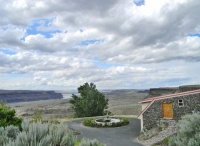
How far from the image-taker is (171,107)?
3052 cm

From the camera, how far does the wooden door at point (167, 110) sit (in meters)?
30.6

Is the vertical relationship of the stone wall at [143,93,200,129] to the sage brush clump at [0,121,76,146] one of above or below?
below

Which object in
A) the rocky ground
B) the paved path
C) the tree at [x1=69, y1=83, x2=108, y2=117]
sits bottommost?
the paved path

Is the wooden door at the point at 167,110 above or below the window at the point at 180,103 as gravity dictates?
below

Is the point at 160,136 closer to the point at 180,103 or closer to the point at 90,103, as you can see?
the point at 180,103

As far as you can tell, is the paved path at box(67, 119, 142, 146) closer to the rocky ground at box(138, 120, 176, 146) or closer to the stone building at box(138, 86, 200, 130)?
the rocky ground at box(138, 120, 176, 146)

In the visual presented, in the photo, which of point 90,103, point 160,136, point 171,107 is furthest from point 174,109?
point 90,103

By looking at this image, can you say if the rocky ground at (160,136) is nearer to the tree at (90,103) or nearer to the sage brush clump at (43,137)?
the sage brush clump at (43,137)

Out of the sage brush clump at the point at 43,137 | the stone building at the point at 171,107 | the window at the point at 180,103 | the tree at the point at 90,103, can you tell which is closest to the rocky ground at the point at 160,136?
the stone building at the point at 171,107

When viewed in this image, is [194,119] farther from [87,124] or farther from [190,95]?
[87,124]

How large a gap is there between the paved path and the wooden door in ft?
16.1

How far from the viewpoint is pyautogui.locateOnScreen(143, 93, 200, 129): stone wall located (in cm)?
2955

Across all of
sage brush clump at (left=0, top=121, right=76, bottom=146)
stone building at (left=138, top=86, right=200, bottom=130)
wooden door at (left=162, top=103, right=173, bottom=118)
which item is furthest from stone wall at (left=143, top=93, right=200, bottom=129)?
sage brush clump at (left=0, top=121, right=76, bottom=146)

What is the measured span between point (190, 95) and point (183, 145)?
844 inches
